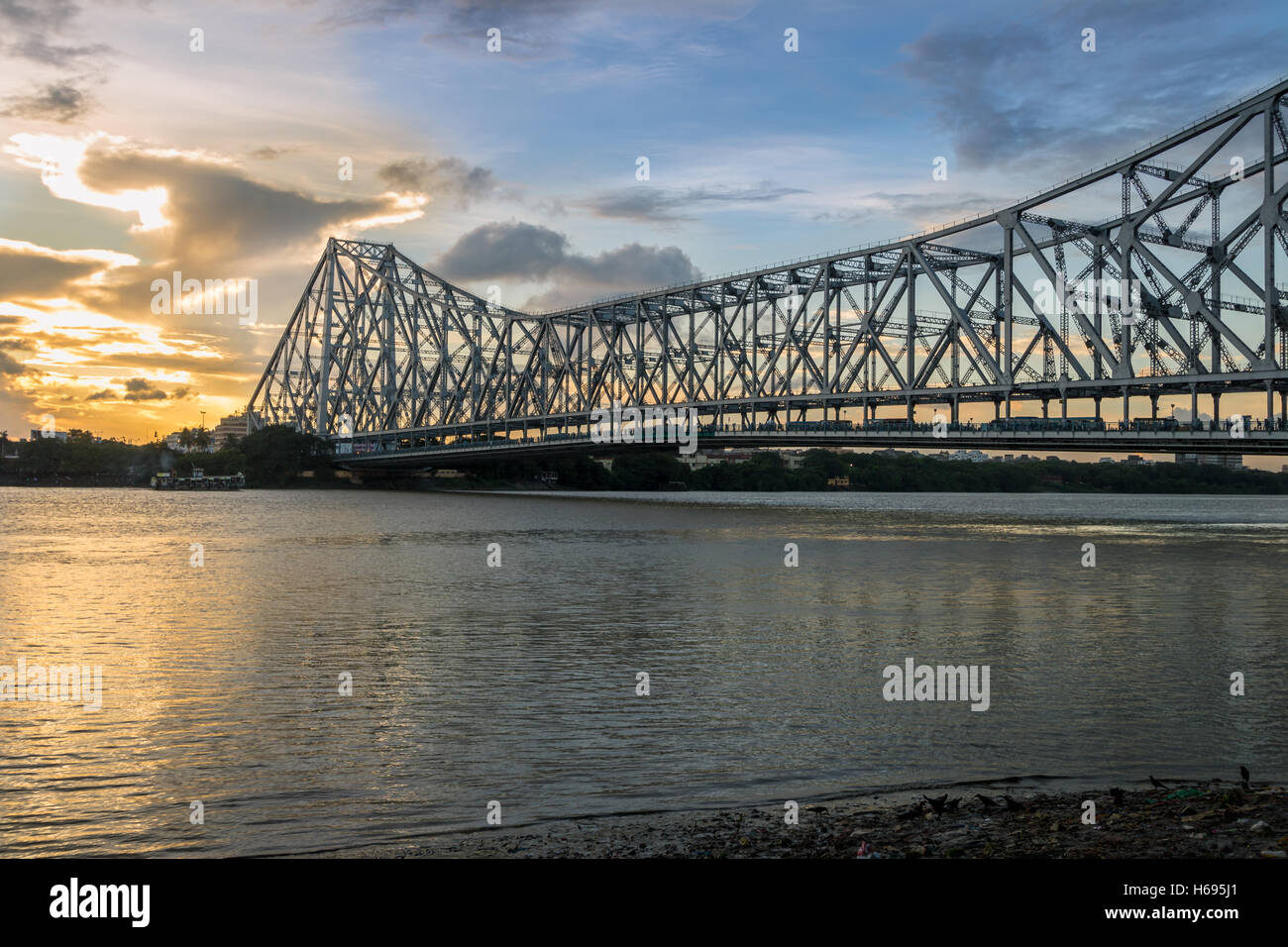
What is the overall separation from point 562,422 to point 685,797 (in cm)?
12051

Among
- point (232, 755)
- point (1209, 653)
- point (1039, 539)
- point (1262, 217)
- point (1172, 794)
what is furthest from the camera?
point (1262, 217)

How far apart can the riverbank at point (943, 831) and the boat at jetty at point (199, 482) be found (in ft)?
476

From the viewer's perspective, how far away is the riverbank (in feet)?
25.9

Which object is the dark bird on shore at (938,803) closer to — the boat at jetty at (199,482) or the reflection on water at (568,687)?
the reflection on water at (568,687)

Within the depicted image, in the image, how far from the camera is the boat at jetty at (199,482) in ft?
474

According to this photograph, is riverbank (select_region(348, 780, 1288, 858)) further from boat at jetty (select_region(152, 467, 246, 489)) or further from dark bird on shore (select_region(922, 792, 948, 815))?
boat at jetty (select_region(152, 467, 246, 489))

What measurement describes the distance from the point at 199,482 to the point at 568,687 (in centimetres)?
14166

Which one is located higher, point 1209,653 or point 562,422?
point 562,422

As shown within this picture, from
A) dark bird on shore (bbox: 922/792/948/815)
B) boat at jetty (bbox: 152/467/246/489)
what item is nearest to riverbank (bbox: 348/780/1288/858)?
dark bird on shore (bbox: 922/792/948/815)

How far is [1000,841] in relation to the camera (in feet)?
26.7

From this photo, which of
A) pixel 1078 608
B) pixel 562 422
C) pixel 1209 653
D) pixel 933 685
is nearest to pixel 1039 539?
pixel 1078 608

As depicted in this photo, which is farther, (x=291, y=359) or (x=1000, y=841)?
(x=291, y=359)

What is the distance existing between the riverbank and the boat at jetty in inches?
5711
